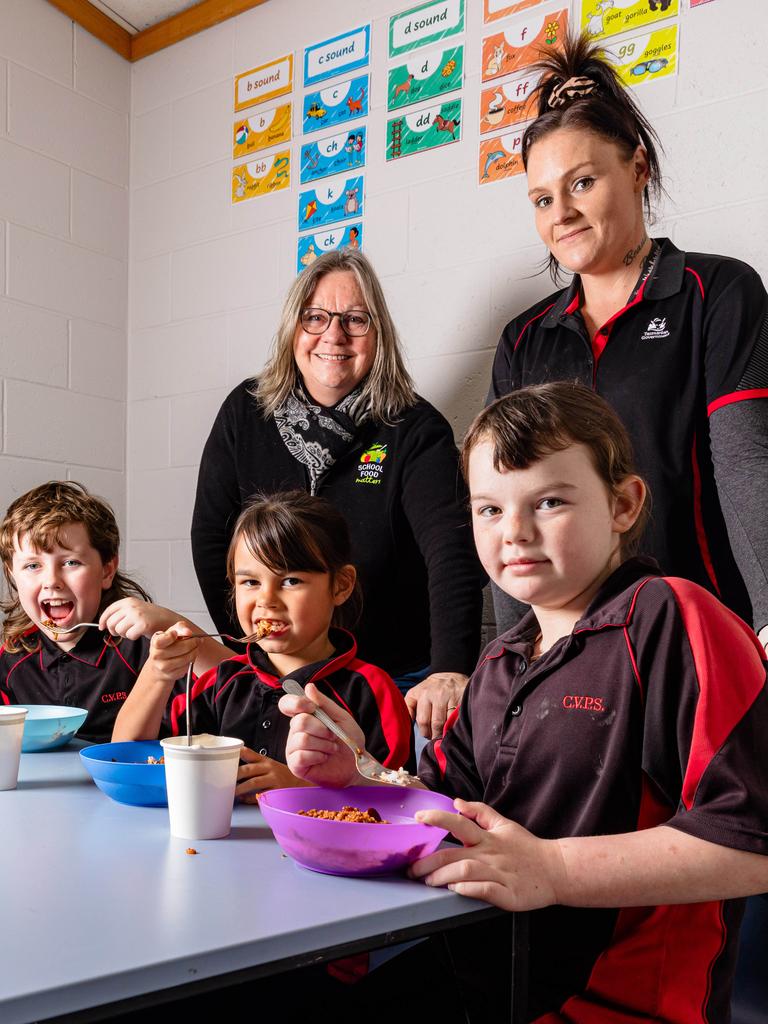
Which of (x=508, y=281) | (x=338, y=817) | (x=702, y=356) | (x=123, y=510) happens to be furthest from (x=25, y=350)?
(x=338, y=817)

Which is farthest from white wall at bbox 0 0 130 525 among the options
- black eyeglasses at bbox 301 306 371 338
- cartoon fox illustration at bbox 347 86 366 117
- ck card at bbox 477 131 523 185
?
ck card at bbox 477 131 523 185

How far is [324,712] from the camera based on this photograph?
1.15 metres

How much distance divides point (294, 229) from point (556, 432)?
6.46 ft

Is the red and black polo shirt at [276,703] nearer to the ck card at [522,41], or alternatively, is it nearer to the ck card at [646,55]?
the ck card at [646,55]

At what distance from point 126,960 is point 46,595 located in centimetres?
152

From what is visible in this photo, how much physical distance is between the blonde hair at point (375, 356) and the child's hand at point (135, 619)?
2.65 feet

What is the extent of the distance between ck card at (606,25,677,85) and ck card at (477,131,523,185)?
30cm

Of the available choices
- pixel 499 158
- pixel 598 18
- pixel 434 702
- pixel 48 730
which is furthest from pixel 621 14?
pixel 48 730

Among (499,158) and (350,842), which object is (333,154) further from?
(350,842)

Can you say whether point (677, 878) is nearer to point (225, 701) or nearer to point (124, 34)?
point (225, 701)

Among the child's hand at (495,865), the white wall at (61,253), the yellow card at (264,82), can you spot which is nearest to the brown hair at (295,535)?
the child's hand at (495,865)

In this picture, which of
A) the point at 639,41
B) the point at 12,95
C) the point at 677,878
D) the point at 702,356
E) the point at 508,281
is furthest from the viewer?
the point at 12,95

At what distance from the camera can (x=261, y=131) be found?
304cm

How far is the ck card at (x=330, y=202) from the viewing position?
9.12ft
